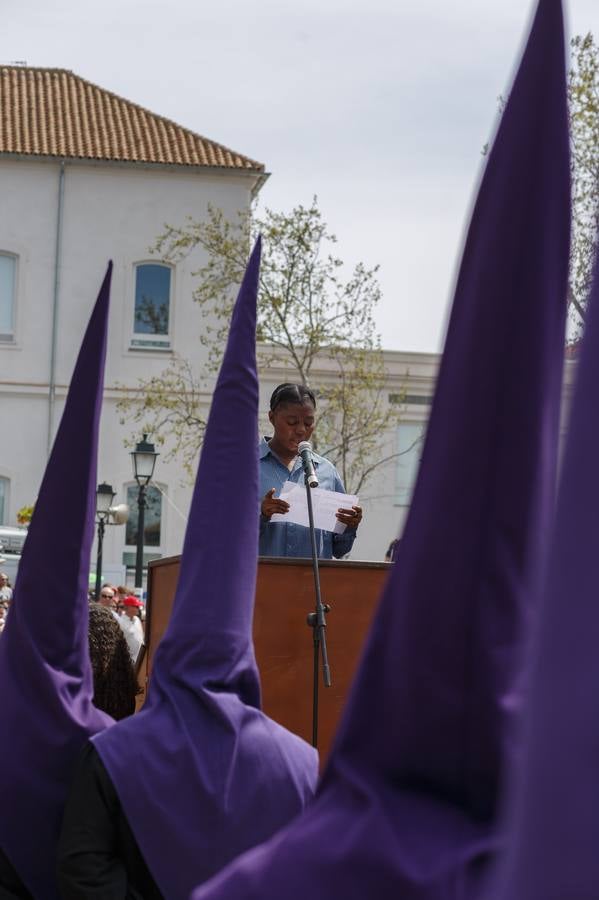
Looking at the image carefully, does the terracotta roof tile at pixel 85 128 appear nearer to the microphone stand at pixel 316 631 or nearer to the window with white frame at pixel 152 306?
the window with white frame at pixel 152 306

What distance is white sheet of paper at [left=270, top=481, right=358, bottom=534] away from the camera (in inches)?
237

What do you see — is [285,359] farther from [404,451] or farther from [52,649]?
[52,649]

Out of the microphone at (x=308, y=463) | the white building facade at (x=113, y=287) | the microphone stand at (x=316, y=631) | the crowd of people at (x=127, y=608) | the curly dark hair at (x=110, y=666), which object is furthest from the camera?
the white building facade at (x=113, y=287)

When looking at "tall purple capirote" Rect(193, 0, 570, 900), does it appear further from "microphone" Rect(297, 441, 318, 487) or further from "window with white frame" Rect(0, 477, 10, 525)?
"window with white frame" Rect(0, 477, 10, 525)

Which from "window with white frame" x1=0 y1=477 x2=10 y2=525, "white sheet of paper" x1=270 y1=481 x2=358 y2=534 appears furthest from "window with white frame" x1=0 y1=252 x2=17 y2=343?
"white sheet of paper" x1=270 y1=481 x2=358 y2=534

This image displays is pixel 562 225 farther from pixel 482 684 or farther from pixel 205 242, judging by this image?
pixel 205 242

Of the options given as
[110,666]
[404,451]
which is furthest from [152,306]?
[110,666]

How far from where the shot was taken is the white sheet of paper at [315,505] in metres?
6.02

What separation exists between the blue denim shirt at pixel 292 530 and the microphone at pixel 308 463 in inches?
12.6

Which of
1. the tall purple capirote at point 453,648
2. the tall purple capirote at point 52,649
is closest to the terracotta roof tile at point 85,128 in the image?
the tall purple capirote at point 52,649

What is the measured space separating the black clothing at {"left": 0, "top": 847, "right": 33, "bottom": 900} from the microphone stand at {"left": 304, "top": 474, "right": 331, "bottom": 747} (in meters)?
2.23

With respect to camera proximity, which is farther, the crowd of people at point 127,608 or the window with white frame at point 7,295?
the window with white frame at point 7,295

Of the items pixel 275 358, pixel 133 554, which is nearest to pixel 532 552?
pixel 275 358

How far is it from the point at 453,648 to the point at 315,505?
4.09 metres
